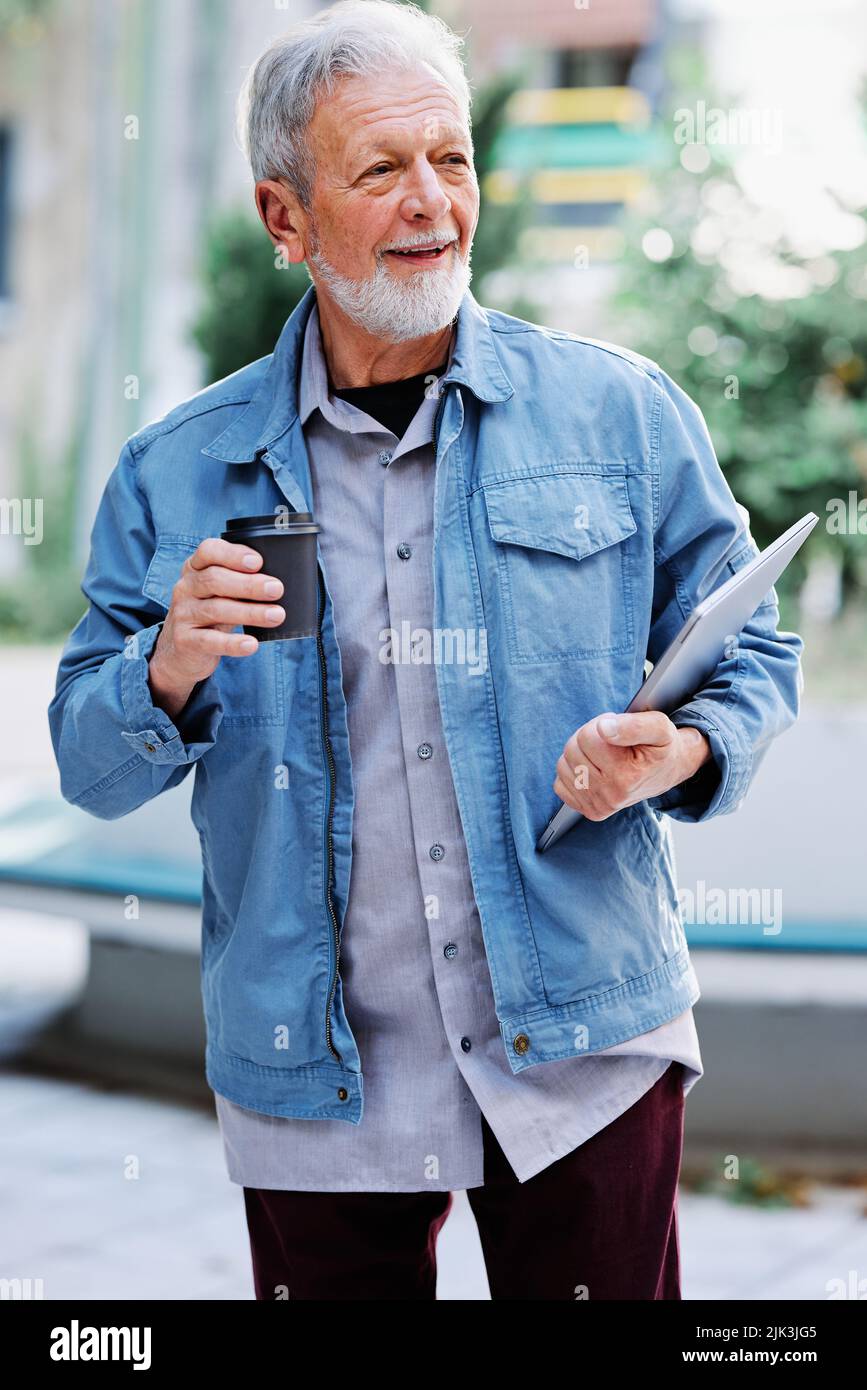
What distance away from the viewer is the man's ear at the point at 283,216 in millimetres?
1620

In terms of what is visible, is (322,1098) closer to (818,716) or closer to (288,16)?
(818,716)

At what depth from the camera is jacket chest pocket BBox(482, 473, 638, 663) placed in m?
1.49

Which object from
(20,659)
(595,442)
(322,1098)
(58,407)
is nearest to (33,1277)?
(322,1098)

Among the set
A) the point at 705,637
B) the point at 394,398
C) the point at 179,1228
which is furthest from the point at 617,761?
the point at 179,1228

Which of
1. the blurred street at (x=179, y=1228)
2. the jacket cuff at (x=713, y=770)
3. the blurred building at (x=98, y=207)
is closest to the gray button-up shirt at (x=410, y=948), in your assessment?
the jacket cuff at (x=713, y=770)

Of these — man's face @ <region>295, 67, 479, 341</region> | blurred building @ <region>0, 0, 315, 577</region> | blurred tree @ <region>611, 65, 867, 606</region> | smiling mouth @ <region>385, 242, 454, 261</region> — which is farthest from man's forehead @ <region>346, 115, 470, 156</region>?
blurred building @ <region>0, 0, 315, 577</region>

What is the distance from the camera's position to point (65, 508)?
1156 cm

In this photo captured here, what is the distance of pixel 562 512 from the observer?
1.51m

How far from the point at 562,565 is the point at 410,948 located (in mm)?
414

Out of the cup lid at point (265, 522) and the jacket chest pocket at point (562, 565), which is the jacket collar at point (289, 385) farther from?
the cup lid at point (265, 522)

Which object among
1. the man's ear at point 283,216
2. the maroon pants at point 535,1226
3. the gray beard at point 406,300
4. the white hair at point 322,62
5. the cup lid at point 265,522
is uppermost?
the white hair at point 322,62

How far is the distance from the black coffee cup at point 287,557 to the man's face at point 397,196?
30cm

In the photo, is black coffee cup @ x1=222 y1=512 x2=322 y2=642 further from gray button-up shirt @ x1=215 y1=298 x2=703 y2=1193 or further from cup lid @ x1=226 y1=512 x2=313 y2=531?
gray button-up shirt @ x1=215 y1=298 x2=703 y2=1193
